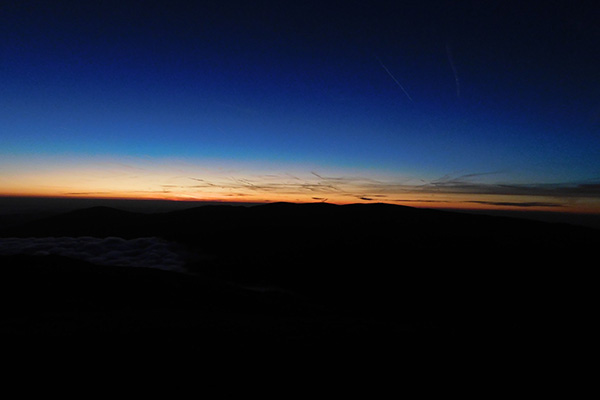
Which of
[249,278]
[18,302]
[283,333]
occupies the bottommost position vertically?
[249,278]

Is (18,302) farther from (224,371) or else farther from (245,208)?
(245,208)

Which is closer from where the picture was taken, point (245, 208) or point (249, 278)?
point (249, 278)

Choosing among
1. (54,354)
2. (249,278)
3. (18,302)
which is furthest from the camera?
(249,278)

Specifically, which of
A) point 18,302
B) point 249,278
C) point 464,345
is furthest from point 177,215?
point 464,345

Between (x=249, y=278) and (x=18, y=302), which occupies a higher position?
(x=18, y=302)

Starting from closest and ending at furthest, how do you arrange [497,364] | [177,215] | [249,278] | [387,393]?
Answer: 1. [387,393]
2. [497,364]
3. [249,278]
4. [177,215]

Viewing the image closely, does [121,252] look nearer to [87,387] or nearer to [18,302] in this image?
[18,302]
